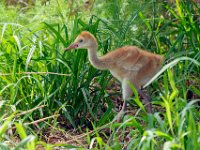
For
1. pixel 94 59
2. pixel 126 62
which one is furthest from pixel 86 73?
pixel 126 62

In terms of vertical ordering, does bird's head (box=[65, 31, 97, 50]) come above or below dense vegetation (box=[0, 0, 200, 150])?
above

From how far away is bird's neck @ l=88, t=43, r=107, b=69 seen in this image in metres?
5.54

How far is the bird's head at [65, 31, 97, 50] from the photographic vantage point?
5480 mm

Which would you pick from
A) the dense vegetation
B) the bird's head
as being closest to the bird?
the bird's head

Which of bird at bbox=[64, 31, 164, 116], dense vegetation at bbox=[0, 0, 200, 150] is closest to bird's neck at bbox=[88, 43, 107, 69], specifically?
bird at bbox=[64, 31, 164, 116]

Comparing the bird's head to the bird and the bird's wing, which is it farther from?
the bird's wing

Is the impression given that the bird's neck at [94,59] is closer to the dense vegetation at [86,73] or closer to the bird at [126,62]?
the bird at [126,62]

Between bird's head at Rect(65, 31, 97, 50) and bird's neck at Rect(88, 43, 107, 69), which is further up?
bird's head at Rect(65, 31, 97, 50)

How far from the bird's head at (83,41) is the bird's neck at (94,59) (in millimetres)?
45

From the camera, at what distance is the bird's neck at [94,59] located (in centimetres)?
554

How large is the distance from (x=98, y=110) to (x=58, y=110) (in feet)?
1.61

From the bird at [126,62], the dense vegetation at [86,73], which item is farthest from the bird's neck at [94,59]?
the dense vegetation at [86,73]

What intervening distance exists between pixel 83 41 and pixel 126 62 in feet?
1.22

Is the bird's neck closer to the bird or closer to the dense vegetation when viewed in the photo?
the bird
